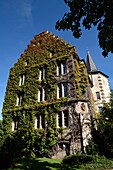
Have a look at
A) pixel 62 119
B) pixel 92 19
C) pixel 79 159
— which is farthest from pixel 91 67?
pixel 92 19

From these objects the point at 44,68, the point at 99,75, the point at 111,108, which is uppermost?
the point at 99,75

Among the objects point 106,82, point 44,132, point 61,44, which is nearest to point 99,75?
point 106,82

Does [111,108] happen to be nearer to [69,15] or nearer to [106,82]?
[69,15]

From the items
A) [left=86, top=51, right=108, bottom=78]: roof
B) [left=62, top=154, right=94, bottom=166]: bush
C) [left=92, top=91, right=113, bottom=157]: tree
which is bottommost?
[left=62, top=154, right=94, bottom=166]: bush

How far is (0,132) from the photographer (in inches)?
945

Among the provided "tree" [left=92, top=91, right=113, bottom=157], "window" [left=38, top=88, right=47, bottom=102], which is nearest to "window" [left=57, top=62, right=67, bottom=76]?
"window" [left=38, top=88, right=47, bottom=102]

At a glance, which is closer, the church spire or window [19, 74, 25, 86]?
window [19, 74, 25, 86]

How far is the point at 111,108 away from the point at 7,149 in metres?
12.6

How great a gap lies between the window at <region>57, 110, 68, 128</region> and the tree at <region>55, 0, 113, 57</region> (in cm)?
1255

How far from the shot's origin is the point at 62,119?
69.7 ft

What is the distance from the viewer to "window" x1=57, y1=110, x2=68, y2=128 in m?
21.1

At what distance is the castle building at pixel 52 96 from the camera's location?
20.2 m

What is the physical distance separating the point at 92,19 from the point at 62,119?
13848mm

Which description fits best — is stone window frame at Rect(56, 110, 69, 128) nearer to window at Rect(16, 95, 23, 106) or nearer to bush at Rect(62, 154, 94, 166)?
bush at Rect(62, 154, 94, 166)
